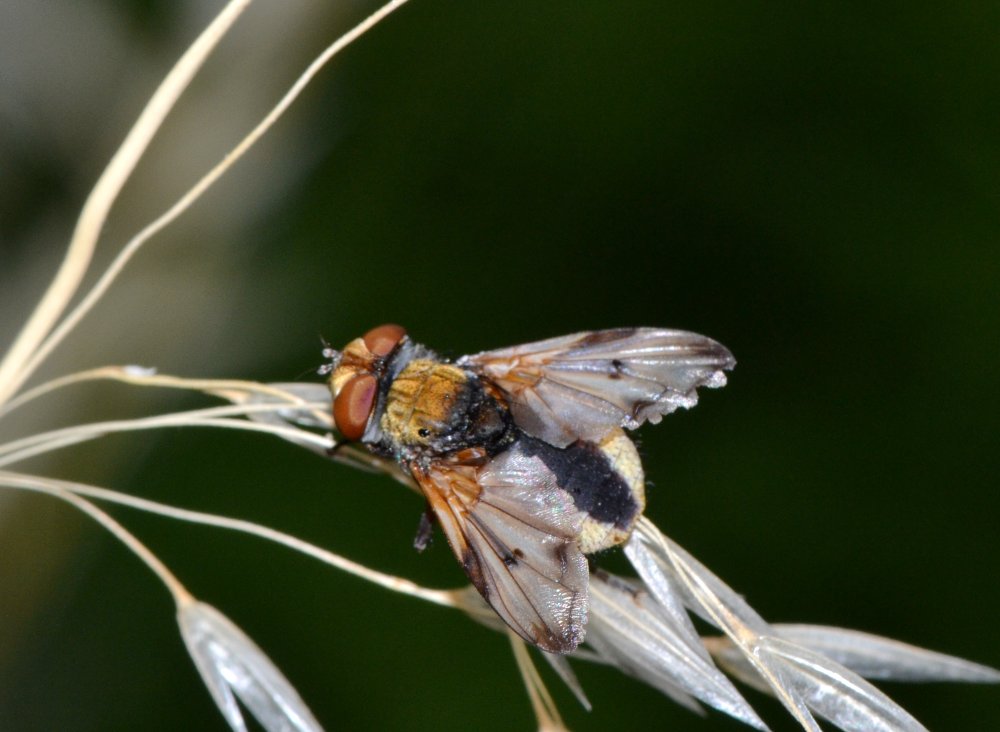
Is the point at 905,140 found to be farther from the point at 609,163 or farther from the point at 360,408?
the point at 360,408

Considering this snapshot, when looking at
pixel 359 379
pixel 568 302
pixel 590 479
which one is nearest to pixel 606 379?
pixel 590 479

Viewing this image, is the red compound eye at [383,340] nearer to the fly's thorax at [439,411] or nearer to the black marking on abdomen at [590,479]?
the fly's thorax at [439,411]

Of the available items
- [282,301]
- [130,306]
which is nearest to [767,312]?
[282,301]

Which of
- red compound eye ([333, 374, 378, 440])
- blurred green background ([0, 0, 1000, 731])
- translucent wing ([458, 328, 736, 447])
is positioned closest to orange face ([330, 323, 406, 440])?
red compound eye ([333, 374, 378, 440])

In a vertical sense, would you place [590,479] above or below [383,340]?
below

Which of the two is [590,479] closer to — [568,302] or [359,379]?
[359,379]

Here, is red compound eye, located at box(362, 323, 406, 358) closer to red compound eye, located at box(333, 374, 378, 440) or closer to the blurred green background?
red compound eye, located at box(333, 374, 378, 440)
